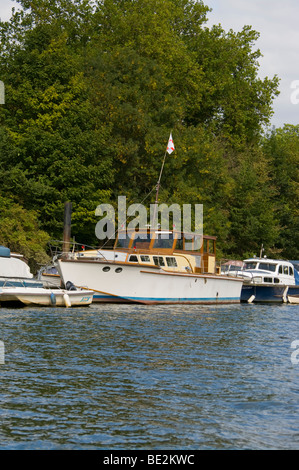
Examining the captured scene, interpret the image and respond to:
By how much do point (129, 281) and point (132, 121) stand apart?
18.5m

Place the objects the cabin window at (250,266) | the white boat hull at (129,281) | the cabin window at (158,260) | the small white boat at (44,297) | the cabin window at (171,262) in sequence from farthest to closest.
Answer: the cabin window at (250,266) < the cabin window at (171,262) < the cabin window at (158,260) < the white boat hull at (129,281) < the small white boat at (44,297)

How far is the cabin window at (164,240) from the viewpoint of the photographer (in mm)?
36531

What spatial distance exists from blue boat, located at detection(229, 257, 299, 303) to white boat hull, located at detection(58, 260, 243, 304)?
781 centimetres

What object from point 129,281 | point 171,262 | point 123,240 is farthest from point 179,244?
point 129,281

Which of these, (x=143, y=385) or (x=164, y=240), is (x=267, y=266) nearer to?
(x=164, y=240)

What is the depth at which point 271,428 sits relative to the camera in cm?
1284

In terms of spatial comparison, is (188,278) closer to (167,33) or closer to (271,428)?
(271,428)

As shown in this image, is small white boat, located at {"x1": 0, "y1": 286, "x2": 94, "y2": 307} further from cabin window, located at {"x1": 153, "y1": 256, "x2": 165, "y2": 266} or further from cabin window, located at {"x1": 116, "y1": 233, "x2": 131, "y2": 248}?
cabin window, located at {"x1": 116, "y1": 233, "x2": 131, "y2": 248}

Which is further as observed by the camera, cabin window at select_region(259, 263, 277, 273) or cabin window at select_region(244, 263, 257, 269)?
cabin window at select_region(244, 263, 257, 269)

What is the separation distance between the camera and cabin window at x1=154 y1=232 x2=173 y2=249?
36531mm

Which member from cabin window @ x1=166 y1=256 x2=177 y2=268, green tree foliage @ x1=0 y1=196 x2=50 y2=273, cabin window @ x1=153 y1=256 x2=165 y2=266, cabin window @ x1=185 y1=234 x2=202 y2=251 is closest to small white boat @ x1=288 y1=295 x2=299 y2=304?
cabin window @ x1=185 y1=234 x2=202 y2=251

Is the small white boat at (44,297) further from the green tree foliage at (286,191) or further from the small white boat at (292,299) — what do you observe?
the green tree foliage at (286,191)

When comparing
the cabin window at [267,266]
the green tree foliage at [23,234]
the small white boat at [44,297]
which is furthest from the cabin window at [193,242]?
the cabin window at [267,266]

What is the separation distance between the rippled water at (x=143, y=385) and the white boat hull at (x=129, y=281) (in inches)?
241
